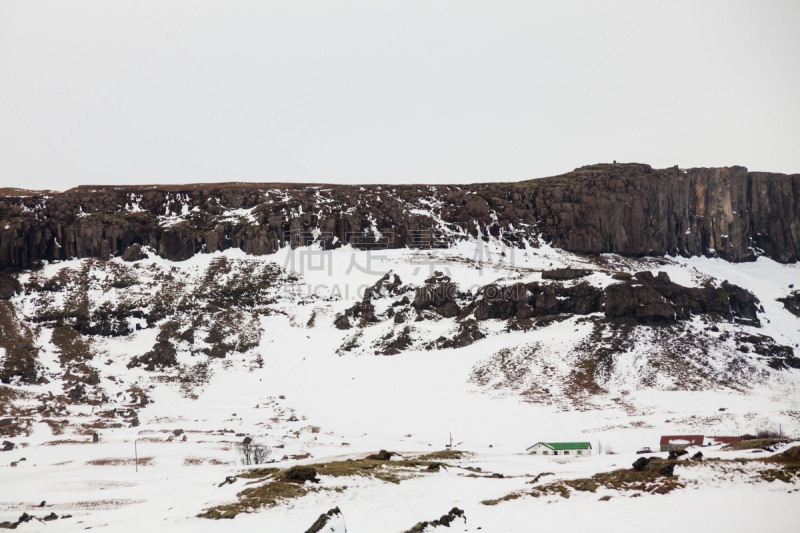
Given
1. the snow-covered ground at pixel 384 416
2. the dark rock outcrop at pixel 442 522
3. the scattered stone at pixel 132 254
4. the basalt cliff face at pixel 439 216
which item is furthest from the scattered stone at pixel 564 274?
the dark rock outcrop at pixel 442 522

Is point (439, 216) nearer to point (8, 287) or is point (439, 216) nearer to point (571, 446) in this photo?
point (8, 287)

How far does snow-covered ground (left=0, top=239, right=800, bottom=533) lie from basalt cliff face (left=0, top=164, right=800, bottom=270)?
5.01 m

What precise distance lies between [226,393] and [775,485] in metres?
79.8

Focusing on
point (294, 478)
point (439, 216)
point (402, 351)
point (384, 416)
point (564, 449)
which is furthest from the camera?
point (439, 216)

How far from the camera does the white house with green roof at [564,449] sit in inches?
2393

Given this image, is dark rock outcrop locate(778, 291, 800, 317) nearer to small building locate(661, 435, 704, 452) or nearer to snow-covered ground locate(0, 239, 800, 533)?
snow-covered ground locate(0, 239, 800, 533)

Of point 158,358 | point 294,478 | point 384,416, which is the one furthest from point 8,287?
point 294,478

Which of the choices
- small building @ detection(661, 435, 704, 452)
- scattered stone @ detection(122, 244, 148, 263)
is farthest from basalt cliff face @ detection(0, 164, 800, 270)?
small building @ detection(661, 435, 704, 452)

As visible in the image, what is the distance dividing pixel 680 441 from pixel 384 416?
3726 cm

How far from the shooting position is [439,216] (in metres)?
144

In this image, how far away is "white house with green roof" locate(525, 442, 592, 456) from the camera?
60.8 m

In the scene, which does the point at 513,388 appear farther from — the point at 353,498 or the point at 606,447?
the point at 353,498

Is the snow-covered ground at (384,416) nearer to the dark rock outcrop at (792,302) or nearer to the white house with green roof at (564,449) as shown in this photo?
the dark rock outcrop at (792,302)

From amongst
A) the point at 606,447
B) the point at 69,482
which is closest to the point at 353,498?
the point at 69,482
